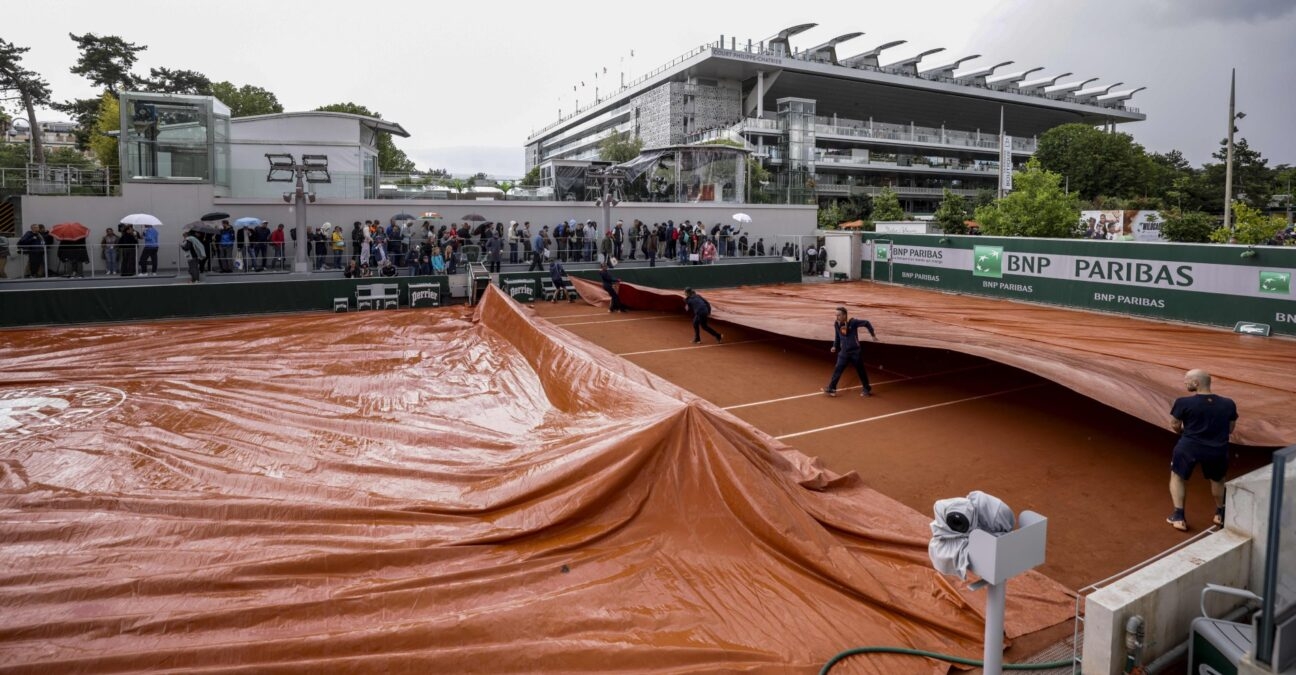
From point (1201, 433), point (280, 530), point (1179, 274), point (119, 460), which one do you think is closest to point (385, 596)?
point (280, 530)

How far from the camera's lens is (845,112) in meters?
85.5

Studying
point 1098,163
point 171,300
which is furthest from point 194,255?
point 1098,163

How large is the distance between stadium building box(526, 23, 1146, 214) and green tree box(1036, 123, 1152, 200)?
249 inches

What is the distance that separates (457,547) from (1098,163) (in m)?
77.7

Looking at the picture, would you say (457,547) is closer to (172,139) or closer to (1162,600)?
(1162,600)

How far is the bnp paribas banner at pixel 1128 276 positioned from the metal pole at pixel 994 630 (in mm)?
19437

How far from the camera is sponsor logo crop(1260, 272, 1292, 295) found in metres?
18.3

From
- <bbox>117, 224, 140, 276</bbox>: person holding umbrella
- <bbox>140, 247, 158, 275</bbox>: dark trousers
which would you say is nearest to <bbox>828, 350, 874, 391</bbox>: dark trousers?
<bbox>140, 247, 158, 275</bbox>: dark trousers

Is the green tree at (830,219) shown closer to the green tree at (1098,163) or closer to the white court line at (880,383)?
the green tree at (1098,163)

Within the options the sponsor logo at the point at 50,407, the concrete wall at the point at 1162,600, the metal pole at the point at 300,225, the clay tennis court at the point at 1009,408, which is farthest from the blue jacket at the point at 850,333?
the metal pole at the point at 300,225

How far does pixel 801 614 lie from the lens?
19.9 ft

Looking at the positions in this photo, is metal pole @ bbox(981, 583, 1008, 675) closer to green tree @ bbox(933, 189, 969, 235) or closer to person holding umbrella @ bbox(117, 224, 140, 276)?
person holding umbrella @ bbox(117, 224, 140, 276)

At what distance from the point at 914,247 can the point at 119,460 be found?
89.3 ft

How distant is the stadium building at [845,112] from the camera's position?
2899 inches
